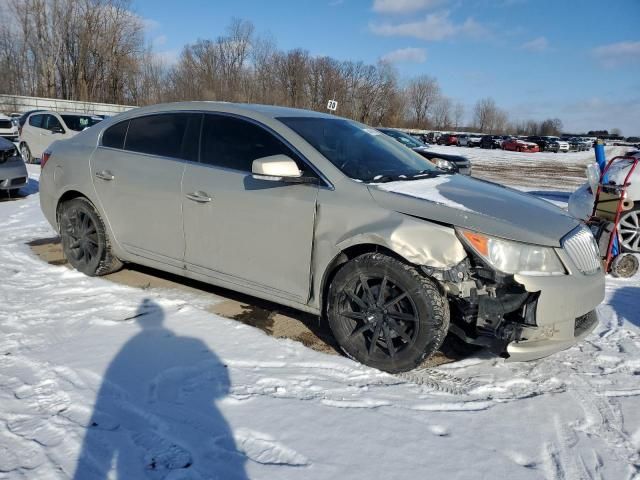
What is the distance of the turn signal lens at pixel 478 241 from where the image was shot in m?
2.95

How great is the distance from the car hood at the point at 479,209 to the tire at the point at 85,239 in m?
2.77

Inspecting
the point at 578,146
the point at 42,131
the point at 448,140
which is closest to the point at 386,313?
the point at 42,131

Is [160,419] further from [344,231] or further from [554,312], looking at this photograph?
[554,312]

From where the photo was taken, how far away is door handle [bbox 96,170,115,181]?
14.8ft

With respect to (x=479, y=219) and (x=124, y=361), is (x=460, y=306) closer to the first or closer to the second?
(x=479, y=219)

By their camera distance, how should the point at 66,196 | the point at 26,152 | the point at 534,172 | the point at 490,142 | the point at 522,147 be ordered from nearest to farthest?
the point at 66,196, the point at 26,152, the point at 534,172, the point at 522,147, the point at 490,142

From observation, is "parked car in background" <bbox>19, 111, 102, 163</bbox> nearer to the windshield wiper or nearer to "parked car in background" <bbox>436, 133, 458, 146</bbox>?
the windshield wiper

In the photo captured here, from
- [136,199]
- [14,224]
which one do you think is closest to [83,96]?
[14,224]

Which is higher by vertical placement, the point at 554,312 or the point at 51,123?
the point at 51,123

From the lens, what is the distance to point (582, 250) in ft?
10.6

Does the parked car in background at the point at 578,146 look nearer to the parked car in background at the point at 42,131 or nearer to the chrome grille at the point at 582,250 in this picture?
the parked car in background at the point at 42,131

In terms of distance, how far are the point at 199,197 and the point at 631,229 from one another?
5.70 meters

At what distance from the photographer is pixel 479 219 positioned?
9.93 feet

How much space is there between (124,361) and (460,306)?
2155 millimetres
